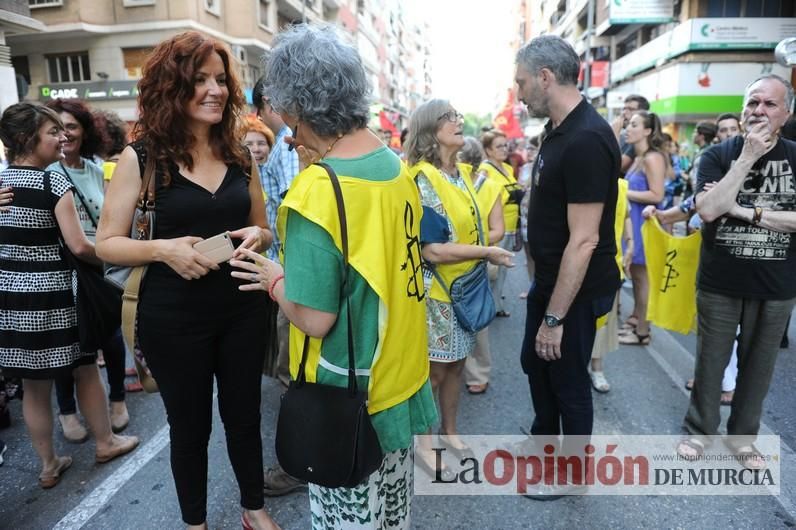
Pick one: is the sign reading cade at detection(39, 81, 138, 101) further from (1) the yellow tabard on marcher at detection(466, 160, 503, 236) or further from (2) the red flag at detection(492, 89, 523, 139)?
(1) the yellow tabard on marcher at detection(466, 160, 503, 236)

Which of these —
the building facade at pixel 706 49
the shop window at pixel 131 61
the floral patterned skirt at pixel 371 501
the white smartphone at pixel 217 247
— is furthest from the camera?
the shop window at pixel 131 61

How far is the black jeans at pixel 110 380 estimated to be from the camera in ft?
11.2

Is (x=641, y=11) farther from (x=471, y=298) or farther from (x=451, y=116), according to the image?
(x=471, y=298)

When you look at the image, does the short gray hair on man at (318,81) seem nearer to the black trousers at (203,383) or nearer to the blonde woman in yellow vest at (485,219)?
the black trousers at (203,383)

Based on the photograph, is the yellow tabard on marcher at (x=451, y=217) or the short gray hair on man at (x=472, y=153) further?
the short gray hair on man at (x=472, y=153)

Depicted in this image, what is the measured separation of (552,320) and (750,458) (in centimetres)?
158

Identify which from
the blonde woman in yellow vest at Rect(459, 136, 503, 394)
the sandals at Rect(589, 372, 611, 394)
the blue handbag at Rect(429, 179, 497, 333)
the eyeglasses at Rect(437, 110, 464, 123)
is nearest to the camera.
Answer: the blue handbag at Rect(429, 179, 497, 333)

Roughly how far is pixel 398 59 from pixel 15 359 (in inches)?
2646

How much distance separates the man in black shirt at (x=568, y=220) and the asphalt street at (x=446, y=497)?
504 mm

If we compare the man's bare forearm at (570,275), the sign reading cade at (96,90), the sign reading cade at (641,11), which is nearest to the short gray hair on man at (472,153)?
the man's bare forearm at (570,275)

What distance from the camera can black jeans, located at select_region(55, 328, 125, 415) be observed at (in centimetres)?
343

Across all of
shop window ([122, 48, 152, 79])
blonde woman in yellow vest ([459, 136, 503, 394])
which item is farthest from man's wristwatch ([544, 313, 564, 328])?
shop window ([122, 48, 152, 79])

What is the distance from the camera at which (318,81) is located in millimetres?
1448

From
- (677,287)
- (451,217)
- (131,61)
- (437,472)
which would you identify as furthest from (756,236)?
(131,61)
